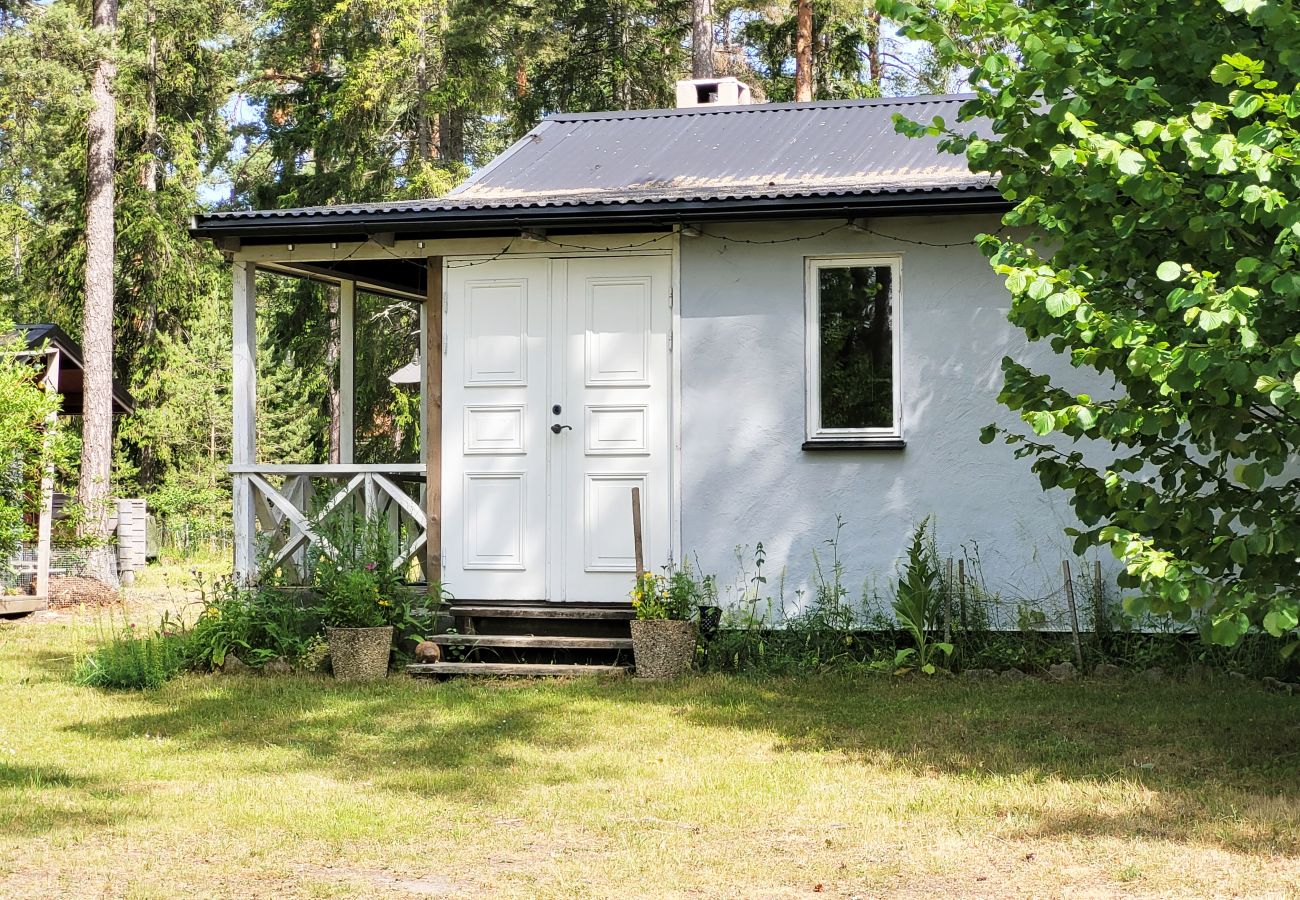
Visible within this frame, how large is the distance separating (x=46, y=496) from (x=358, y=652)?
23.0 feet

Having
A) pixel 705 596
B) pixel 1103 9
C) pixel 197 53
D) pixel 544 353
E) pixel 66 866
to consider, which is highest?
pixel 197 53

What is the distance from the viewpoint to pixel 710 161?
37.4 feet

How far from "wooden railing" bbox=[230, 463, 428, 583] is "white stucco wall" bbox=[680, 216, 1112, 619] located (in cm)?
202

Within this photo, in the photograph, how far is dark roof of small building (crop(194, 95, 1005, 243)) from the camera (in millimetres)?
9180

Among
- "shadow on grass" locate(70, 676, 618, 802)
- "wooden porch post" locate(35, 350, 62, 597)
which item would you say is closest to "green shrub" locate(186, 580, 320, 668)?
"shadow on grass" locate(70, 676, 618, 802)

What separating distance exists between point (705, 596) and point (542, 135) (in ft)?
17.3

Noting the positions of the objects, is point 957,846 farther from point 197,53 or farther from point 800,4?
point 197,53

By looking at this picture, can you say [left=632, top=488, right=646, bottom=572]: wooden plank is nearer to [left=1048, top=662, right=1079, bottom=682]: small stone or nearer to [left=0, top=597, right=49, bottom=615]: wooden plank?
[left=1048, top=662, right=1079, bottom=682]: small stone

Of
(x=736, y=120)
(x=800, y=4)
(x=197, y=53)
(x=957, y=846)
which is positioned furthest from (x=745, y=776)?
(x=197, y=53)

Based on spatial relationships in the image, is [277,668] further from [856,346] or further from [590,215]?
[856,346]

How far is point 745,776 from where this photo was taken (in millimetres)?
6516

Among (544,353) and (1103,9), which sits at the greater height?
(1103,9)

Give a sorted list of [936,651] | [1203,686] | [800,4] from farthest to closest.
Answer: [800,4], [936,651], [1203,686]

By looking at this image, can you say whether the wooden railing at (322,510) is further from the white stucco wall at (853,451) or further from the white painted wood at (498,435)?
the white stucco wall at (853,451)
